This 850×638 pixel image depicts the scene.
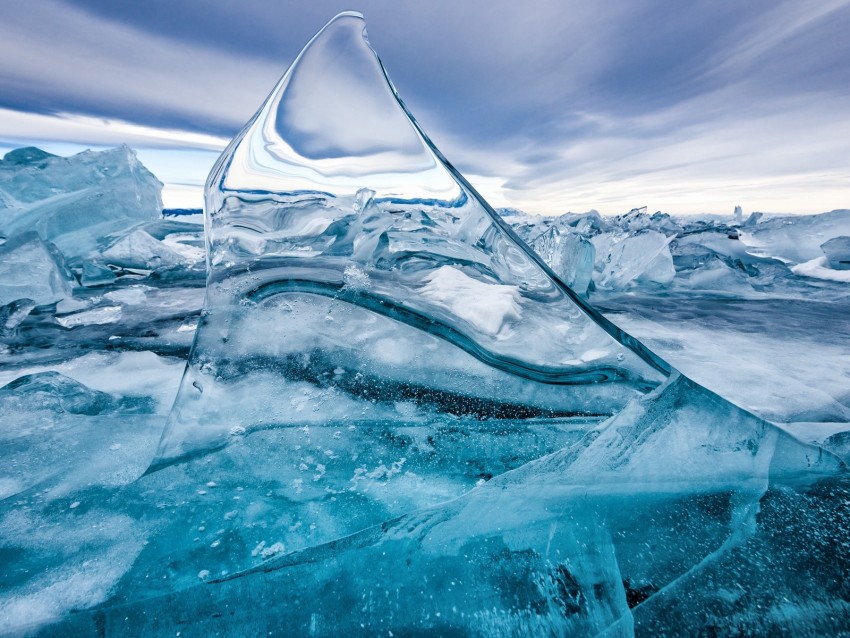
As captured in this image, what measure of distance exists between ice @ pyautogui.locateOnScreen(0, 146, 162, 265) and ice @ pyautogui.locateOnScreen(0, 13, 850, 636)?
170 inches

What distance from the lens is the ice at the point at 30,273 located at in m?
2.87

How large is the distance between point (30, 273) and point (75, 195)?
3025 millimetres

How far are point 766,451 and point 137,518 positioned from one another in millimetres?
1451

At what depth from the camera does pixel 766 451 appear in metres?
1.00

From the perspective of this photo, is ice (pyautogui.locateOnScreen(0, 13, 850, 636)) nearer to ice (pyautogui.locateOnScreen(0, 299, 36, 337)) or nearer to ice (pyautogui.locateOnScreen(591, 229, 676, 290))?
ice (pyautogui.locateOnScreen(0, 299, 36, 337))

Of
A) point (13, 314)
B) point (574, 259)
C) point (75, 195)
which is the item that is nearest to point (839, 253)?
point (574, 259)

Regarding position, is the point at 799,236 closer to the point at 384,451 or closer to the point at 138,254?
the point at 384,451

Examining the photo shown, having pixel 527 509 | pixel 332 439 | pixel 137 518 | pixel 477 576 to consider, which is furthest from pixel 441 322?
pixel 137 518

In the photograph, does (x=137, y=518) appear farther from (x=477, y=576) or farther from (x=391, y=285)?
(x=391, y=285)

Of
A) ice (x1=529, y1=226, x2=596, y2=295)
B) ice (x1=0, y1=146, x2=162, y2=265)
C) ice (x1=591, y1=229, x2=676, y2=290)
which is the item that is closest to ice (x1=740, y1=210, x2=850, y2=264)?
ice (x1=591, y1=229, x2=676, y2=290)

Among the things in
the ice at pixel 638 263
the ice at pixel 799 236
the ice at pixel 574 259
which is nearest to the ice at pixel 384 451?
the ice at pixel 574 259

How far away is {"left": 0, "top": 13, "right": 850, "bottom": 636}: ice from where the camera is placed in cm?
71

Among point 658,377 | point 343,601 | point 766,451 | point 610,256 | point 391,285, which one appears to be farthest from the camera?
point 610,256

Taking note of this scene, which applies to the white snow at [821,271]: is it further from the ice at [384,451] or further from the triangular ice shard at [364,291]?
the triangular ice shard at [364,291]
